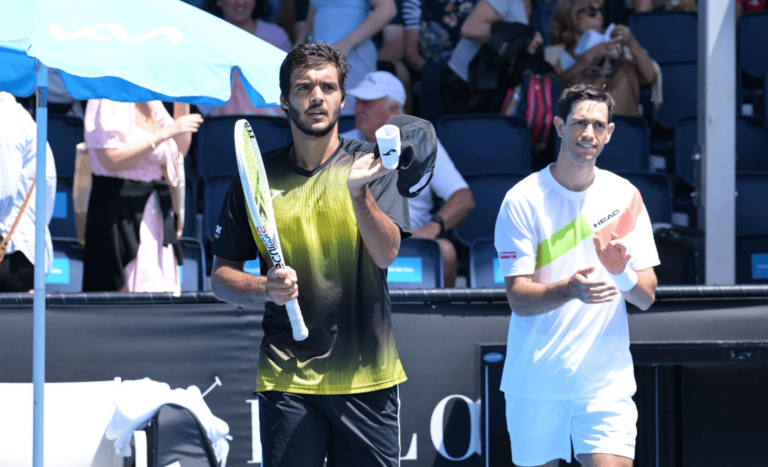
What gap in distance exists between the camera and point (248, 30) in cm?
732

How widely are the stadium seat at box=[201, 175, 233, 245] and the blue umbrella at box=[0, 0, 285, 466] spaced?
2.23 meters

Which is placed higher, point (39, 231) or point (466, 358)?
point (39, 231)

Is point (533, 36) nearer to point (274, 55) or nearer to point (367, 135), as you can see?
point (367, 135)

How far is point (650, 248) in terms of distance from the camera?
3.69 metres

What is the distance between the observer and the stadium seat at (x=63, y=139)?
6793 millimetres

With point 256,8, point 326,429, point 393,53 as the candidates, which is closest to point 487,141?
point 393,53

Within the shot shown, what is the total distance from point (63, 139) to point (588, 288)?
4.66 meters

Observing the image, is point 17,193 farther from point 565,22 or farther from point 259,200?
point 565,22

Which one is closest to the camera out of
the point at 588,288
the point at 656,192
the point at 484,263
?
the point at 588,288

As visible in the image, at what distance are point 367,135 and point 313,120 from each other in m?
3.24

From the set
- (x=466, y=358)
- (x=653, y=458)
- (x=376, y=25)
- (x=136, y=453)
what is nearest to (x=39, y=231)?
(x=136, y=453)

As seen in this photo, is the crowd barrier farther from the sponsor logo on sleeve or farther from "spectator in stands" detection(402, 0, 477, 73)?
"spectator in stands" detection(402, 0, 477, 73)

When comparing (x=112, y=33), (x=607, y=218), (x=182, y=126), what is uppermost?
(x=112, y=33)

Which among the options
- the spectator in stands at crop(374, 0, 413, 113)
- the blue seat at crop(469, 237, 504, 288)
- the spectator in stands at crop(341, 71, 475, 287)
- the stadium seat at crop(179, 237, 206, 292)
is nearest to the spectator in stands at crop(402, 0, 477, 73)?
the spectator in stands at crop(374, 0, 413, 113)
